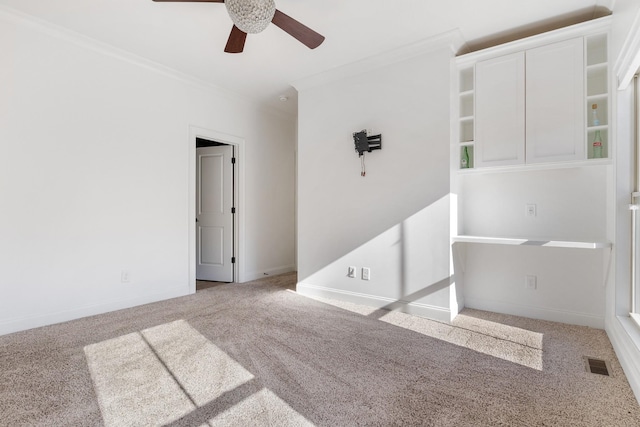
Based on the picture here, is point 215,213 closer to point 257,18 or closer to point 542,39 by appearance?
point 257,18

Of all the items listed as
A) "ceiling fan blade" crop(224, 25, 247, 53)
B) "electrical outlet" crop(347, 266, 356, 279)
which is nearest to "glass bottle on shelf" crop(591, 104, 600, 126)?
"electrical outlet" crop(347, 266, 356, 279)

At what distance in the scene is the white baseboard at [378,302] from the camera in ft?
9.93

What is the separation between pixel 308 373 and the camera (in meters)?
2.04

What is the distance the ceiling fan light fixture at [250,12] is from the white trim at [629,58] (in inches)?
82.0

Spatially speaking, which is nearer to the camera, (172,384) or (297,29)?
(172,384)

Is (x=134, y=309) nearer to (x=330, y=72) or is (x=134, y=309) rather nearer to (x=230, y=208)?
(x=230, y=208)

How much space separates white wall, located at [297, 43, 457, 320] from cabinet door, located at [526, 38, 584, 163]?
2.25 ft

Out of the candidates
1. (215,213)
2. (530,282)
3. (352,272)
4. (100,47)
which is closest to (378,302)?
(352,272)

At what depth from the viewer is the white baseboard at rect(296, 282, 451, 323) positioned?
3.03 metres

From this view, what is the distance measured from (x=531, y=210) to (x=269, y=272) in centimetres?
354

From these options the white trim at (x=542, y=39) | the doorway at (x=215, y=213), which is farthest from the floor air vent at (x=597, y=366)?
the doorway at (x=215, y=213)

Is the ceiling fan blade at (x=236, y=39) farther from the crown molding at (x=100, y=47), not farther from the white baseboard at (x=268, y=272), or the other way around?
the white baseboard at (x=268, y=272)

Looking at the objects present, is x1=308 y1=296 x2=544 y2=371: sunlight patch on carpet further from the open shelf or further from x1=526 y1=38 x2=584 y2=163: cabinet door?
x1=526 y1=38 x2=584 y2=163: cabinet door

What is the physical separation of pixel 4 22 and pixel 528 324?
5079 mm
